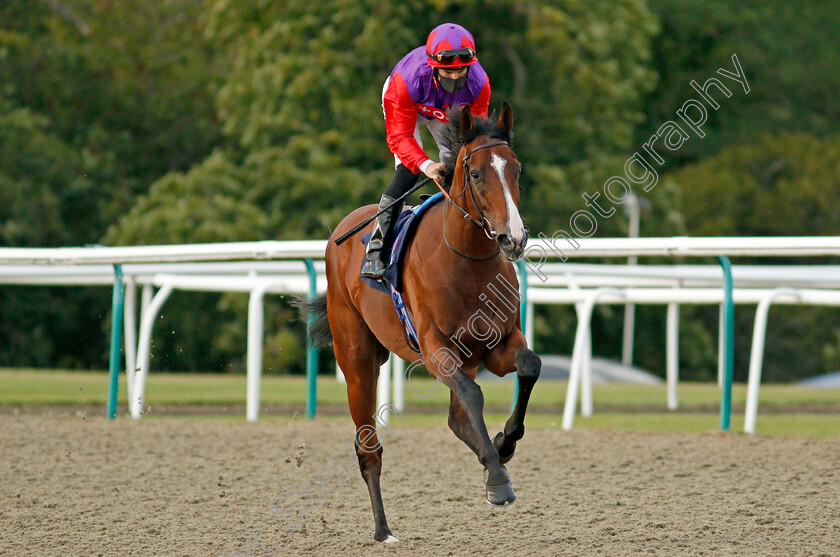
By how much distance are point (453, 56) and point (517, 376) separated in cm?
152

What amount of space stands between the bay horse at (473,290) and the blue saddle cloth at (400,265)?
0.15 feet

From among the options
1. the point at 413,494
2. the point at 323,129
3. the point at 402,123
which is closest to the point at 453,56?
the point at 402,123

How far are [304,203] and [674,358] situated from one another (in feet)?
40.0

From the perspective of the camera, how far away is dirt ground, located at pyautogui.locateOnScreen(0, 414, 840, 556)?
16.3 ft

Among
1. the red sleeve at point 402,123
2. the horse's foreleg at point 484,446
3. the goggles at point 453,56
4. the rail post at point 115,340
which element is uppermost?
the goggles at point 453,56

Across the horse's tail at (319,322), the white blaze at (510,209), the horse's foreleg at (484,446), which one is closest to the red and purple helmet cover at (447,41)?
the white blaze at (510,209)

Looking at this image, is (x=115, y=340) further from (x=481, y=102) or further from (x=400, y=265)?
(x=481, y=102)

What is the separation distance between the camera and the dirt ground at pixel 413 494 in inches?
196

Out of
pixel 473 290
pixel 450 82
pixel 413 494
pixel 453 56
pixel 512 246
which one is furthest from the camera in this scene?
pixel 413 494

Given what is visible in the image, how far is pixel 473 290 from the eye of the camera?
16.1 feet

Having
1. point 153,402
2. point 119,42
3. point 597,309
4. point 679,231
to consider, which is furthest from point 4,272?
point 119,42

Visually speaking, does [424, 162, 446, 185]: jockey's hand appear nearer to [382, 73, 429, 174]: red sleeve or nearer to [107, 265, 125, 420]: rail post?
[382, 73, 429, 174]: red sleeve

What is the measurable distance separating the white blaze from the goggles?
0.75m

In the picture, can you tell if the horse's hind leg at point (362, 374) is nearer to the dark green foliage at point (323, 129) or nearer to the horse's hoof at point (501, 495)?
the horse's hoof at point (501, 495)
